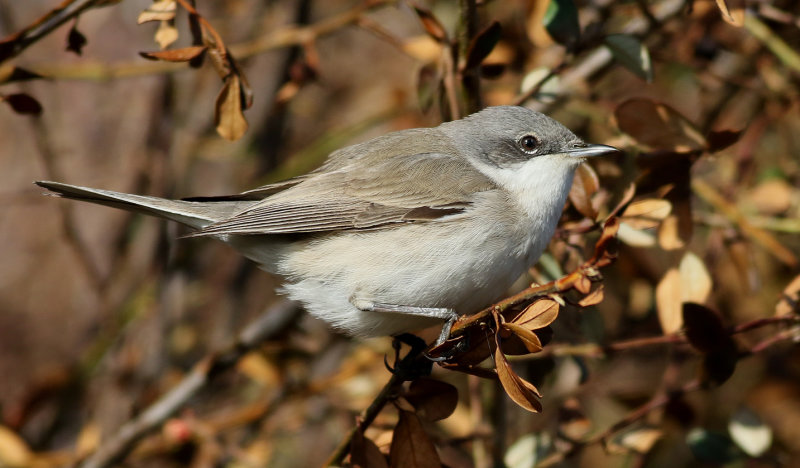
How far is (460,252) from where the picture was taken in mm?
2760

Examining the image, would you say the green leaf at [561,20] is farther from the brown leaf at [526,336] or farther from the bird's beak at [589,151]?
the brown leaf at [526,336]

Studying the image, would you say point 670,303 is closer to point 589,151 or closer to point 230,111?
point 589,151

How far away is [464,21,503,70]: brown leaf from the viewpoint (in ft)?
8.59

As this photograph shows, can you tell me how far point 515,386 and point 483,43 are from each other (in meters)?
1.18

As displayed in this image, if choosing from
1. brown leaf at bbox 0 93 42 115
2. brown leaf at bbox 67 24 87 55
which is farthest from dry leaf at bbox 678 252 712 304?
brown leaf at bbox 0 93 42 115

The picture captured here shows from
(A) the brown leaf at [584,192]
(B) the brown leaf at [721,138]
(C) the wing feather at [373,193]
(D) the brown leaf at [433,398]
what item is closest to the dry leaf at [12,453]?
(C) the wing feather at [373,193]

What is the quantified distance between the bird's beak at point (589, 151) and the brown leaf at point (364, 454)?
4.15ft

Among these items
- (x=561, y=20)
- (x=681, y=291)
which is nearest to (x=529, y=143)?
(x=561, y=20)

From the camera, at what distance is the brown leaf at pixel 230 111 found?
252cm

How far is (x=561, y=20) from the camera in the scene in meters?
2.87

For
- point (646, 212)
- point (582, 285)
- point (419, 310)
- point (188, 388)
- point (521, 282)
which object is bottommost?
point (188, 388)

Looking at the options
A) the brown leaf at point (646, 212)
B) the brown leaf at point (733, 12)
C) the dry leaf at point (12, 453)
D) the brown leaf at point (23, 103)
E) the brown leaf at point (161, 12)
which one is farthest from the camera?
the dry leaf at point (12, 453)

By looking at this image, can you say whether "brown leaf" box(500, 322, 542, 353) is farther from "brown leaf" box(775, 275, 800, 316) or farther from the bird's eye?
the bird's eye

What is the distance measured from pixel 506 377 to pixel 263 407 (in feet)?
6.71
